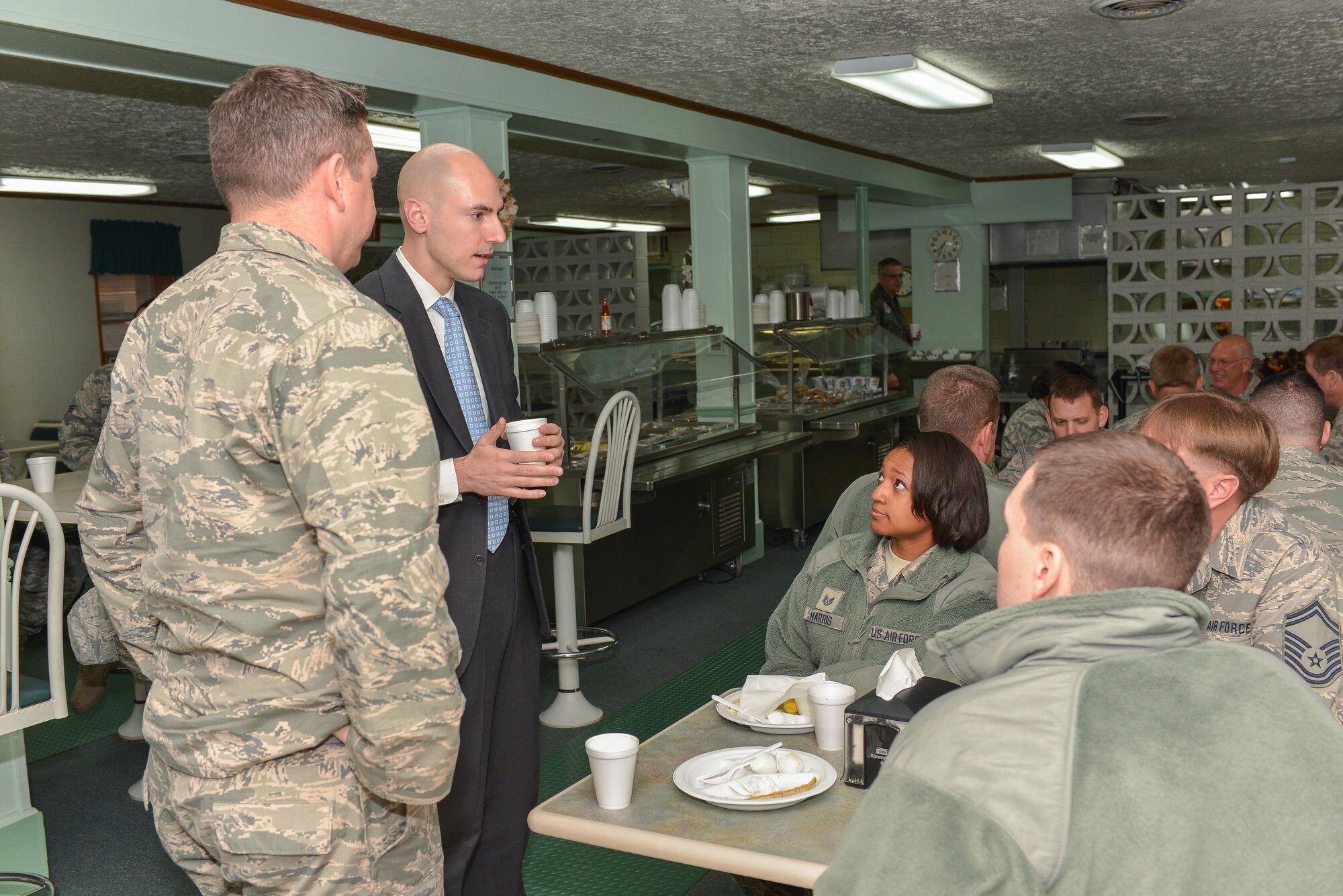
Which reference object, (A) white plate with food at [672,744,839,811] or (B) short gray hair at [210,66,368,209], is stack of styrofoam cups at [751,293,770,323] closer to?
(A) white plate with food at [672,744,839,811]

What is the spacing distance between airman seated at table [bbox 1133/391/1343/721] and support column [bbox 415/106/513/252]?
2865 mm

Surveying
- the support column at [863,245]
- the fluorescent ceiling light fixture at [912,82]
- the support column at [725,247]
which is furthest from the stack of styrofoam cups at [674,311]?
the support column at [863,245]

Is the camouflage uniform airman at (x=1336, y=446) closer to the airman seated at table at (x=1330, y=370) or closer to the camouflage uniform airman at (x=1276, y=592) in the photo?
the airman seated at table at (x=1330, y=370)

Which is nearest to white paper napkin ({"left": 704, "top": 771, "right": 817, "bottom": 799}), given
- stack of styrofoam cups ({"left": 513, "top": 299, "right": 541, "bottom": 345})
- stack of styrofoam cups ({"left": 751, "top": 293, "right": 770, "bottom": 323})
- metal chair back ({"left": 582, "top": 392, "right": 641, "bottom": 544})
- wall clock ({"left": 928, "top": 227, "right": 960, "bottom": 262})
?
metal chair back ({"left": 582, "top": 392, "right": 641, "bottom": 544})

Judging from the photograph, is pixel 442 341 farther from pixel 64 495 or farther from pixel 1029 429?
pixel 1029 429

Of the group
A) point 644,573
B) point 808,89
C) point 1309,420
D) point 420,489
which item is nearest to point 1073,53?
point 808,89

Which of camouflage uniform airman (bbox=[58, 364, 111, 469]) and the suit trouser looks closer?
the suit trouser

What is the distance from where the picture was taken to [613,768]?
1480 millimetres

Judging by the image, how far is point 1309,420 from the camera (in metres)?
3.02

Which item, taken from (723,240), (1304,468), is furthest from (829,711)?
(723,240)

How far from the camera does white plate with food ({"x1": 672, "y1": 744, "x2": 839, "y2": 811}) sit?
1.47m

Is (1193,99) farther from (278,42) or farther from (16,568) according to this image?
(16,568)

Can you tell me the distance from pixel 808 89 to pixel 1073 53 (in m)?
1.19

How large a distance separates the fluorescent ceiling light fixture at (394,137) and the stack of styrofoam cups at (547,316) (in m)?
1.17
